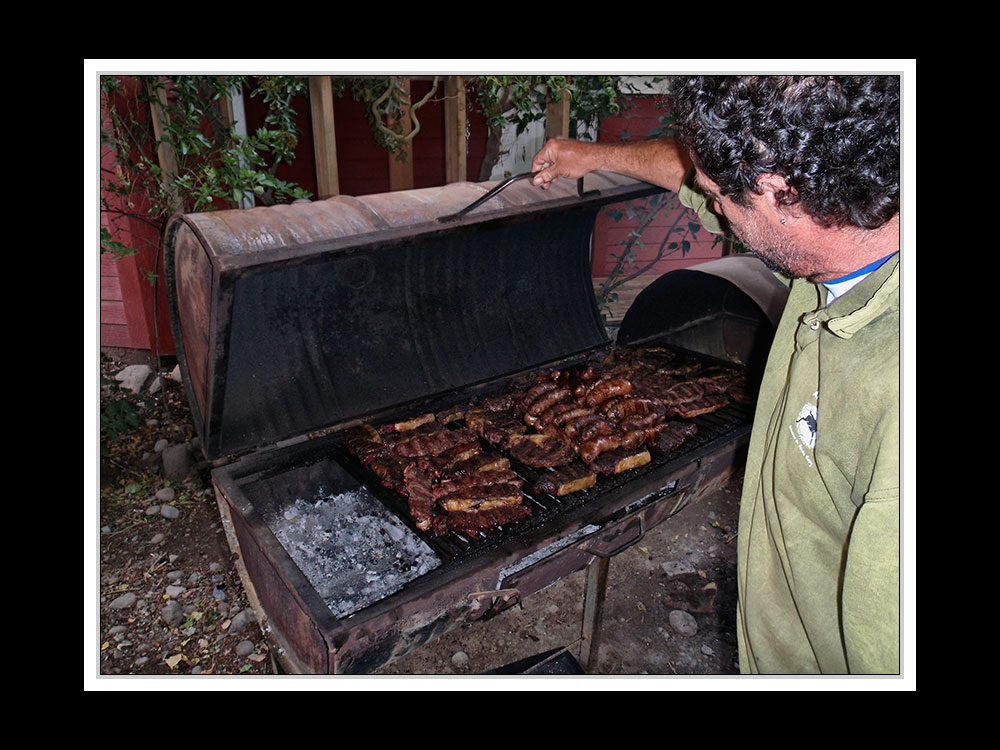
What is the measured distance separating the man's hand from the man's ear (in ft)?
6.29

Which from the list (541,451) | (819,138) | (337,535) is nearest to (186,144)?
(337,535)

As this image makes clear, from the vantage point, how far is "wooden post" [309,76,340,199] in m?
4.69

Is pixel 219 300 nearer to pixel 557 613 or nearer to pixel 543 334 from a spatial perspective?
pixel 543 334

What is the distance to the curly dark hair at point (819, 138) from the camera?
167 centimetres

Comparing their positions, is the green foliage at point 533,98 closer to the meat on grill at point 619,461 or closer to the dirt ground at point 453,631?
the meat on grill at point 619,461

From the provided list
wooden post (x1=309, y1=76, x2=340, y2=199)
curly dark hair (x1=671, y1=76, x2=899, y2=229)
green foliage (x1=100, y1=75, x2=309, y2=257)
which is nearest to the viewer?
curly dark hair (x1=671, y1=76, x2=899, y2=229)

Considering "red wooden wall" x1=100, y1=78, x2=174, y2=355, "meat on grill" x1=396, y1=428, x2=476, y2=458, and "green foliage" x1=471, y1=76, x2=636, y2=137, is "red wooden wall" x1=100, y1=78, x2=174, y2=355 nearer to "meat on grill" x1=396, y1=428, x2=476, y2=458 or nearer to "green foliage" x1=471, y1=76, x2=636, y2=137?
"green foliage" x1=471, y1=76, x2=636, y2=137

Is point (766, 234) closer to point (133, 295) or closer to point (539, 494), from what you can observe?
point (539, 494)

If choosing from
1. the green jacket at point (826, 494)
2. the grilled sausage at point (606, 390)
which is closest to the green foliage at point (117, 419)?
the grilled sausage at point (606, 390)

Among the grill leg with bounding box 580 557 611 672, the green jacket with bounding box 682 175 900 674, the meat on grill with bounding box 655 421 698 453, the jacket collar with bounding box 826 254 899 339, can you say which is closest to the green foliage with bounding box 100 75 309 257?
the meat on grill with bounding box 655 421 698 453

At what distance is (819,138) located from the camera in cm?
171

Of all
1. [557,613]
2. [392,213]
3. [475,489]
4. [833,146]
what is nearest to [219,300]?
[392,213]

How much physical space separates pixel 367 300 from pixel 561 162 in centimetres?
142

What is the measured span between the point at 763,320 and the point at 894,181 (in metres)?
3.56
